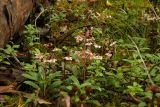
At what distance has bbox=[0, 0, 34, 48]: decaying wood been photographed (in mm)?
3348

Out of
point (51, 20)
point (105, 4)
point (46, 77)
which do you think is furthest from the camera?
point (105, 4)

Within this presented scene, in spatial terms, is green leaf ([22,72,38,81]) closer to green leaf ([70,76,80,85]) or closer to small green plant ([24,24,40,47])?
green leaf ([70,76,80,85])

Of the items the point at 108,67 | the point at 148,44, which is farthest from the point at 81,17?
the point at 108,67

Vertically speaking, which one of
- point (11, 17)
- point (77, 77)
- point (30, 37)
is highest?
point (11, 17)

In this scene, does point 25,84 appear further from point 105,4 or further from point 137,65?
point 105,4

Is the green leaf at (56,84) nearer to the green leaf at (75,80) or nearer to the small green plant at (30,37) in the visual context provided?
the green leaf at (75,80)

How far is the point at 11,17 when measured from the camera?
3512 mm

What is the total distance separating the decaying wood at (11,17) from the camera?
3348mm

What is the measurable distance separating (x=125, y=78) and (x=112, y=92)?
21cm

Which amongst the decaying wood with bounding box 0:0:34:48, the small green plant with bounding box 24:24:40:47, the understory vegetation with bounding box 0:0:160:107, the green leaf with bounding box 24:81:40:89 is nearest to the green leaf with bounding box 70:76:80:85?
the understory vegetation with bounding box 0:0:160:107

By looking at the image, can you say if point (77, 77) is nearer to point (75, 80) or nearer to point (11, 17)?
point (75, 80)

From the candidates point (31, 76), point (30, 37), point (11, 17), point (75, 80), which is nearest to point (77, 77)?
point (75, 80)

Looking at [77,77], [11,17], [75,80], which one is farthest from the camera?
[11,17]

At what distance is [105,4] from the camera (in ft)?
19.7
